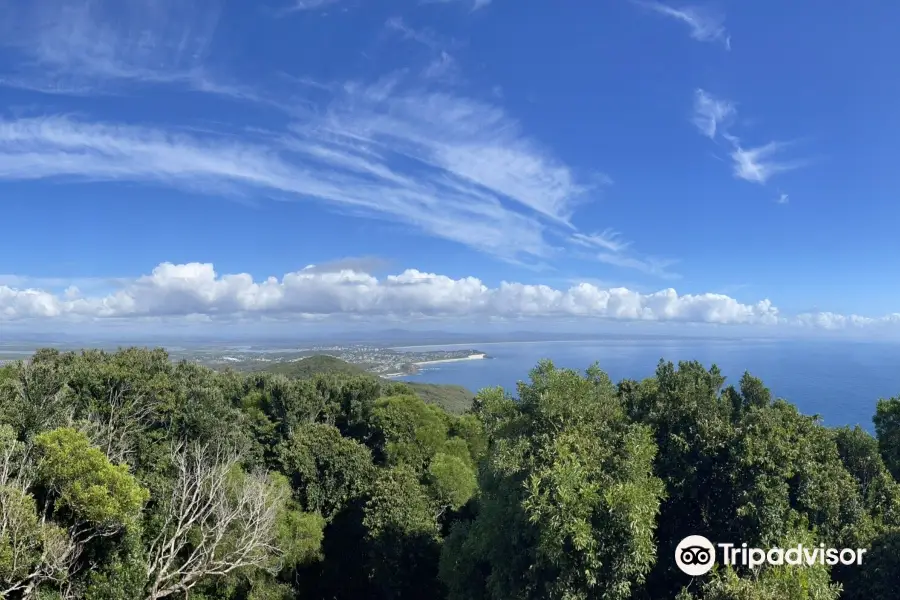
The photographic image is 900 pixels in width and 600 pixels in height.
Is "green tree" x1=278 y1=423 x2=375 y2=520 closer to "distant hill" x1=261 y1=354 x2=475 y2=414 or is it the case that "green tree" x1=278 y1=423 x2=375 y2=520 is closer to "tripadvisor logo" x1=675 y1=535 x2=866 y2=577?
"tripadvisor logo" x1=675 y1=535 x2=866 y2=577

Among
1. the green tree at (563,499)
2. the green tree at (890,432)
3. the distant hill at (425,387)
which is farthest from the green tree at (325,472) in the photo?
the distant hill at (425,387)

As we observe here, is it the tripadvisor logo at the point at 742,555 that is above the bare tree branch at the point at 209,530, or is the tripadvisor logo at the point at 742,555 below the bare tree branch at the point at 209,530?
above

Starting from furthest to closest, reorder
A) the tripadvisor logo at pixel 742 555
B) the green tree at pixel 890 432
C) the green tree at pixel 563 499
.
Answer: the green tree at pixel 890 432 < the tripadvisor logo at pixel 742 555 < the green tree at pixel 563 499

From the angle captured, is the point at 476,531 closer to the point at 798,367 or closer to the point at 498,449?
the point at 498,449

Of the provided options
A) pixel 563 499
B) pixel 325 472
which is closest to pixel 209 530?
pixel 325 472

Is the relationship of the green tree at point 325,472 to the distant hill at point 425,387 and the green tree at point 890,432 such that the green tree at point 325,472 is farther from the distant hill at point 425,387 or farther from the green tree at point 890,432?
the distant hill at point 425,387

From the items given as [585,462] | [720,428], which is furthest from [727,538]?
[585,462]

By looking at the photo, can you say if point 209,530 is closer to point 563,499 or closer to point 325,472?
point 325,472
